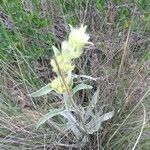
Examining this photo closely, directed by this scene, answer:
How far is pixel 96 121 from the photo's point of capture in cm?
135

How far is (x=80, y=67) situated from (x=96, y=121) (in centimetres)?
26

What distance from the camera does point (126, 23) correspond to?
1723 mm

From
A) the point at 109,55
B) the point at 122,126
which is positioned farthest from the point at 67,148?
the point at 109,55

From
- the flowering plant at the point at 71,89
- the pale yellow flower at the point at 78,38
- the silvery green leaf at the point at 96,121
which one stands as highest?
the pale yellow flower at the point at 78,38

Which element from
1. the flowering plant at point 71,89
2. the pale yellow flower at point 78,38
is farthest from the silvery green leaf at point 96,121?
the pale yellow flower at point 78,38

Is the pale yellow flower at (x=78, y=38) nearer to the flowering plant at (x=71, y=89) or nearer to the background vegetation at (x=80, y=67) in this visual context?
the flowering plant at (x=71, y=89)

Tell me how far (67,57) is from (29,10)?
783mm

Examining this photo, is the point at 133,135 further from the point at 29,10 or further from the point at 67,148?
the point at 29,10

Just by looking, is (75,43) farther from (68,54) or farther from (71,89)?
(71,89)

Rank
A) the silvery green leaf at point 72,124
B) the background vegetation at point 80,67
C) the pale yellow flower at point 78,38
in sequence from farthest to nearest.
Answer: the background vegetation at point 80,67 → the silvery green leaf at point 72,124 → the pale yellow flower at point 78,38

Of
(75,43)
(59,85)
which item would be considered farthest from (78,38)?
(59,85)

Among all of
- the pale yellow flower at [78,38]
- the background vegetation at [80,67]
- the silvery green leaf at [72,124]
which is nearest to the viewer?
the pale yellow flower at [78,38]

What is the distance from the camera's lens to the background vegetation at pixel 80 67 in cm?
140

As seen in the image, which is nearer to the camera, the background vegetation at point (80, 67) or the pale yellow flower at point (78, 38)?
the pale yellow flower at point (78, 38)
